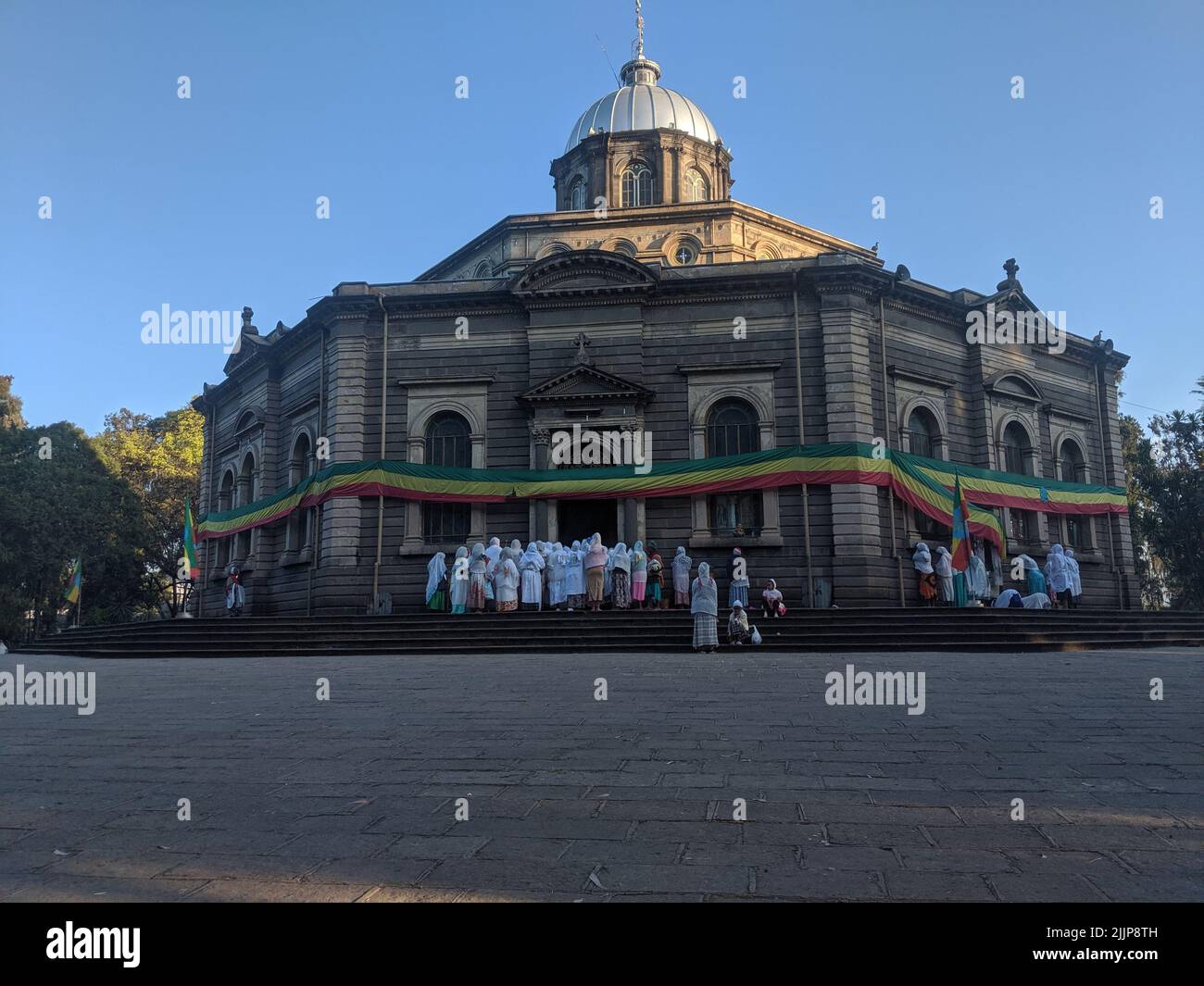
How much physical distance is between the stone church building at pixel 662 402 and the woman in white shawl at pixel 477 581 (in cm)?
306

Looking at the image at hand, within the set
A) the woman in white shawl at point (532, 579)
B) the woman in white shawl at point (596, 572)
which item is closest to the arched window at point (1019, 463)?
the woman in white shawl at point (596, 572)

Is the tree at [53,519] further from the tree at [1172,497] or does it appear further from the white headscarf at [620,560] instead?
the tree at [1172,497]

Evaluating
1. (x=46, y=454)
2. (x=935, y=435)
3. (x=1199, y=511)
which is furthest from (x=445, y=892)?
(x=1199, y=511)

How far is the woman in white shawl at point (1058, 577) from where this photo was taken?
23906 mm

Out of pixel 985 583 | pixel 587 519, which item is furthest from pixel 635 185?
pixel 985 583

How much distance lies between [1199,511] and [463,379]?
29245mm

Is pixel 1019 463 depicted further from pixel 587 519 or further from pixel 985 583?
pixel 587 519

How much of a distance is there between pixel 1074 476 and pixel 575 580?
19060mm

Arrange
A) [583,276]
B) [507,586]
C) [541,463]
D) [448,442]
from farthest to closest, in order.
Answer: [448,442] < [583,276] < [541,463] < [507,586]

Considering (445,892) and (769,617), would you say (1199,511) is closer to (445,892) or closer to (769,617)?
(769,617)

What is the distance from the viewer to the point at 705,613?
51.8ft

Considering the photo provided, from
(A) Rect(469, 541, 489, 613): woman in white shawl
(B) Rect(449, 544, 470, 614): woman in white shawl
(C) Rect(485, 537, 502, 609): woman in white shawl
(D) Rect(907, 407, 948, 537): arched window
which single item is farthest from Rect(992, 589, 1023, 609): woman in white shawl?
(B) Rect(449, 544, 470, 614): woman in white shawl

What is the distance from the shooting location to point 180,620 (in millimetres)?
21703

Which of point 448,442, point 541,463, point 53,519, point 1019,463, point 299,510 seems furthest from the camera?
point 53,519
